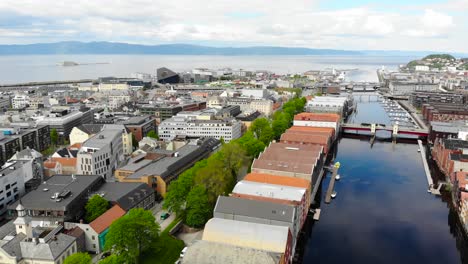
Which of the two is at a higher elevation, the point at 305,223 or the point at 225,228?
the point at 225,228

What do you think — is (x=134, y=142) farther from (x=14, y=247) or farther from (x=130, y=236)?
(x=130, y=236)

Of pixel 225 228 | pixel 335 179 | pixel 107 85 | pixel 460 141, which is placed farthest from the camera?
pixel 107 85

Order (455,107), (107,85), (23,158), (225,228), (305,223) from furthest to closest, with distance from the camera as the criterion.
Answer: (107,85) < (455,107) < (23,158) < (305,223) < (225,228)

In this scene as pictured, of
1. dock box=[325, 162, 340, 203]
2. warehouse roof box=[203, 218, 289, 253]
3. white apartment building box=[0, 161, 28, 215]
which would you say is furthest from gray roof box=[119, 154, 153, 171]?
dock box=[325, 162, 340, 203]

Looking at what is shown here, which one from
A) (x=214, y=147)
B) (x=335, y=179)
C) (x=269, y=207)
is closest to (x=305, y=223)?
(x=269, y=207)

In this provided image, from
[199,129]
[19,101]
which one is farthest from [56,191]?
[19,101]

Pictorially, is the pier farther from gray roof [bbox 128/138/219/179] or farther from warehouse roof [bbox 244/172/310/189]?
gray roof [bbox 128/138/219/179]

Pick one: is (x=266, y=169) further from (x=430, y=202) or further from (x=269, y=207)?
(x=430, y=202)
